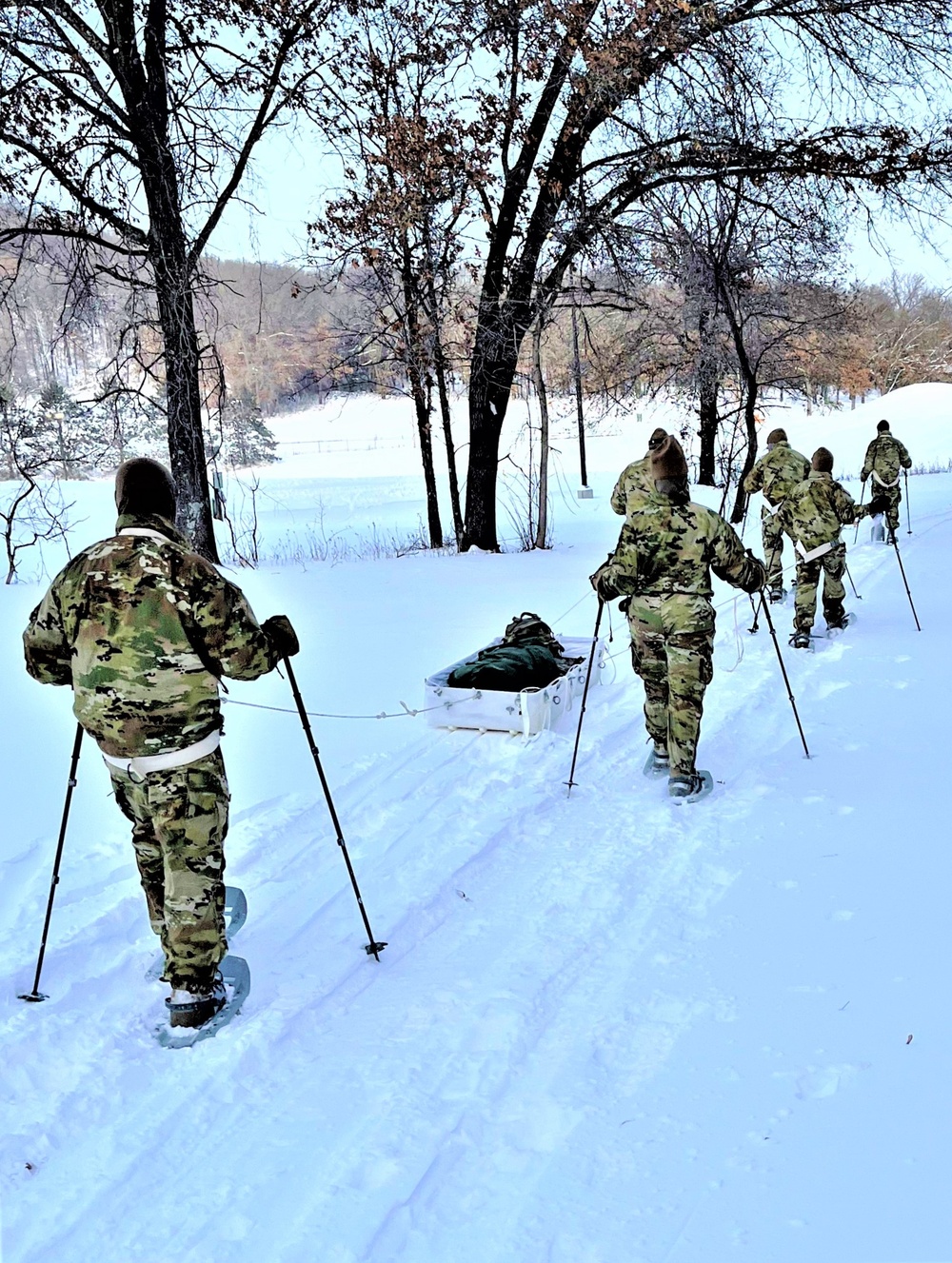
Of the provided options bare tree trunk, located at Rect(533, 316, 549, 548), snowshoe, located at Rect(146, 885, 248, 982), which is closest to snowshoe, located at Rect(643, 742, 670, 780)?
snowshoe, located at Rect(146, 885, 248, 982)

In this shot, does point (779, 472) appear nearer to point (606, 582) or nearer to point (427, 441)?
point (606, 582)

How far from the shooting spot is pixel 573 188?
1391cm

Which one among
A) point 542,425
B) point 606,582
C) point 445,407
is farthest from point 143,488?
point 445,407

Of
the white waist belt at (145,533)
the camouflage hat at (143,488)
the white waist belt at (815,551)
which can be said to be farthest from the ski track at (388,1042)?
the white waist belt at (815,551)

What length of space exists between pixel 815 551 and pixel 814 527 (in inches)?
9.0

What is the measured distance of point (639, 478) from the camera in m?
5.68

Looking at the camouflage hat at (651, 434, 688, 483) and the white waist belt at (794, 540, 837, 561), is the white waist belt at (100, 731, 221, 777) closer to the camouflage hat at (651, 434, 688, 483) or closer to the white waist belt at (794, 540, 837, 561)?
the camouflage hat at (651, 434, 688, 483)

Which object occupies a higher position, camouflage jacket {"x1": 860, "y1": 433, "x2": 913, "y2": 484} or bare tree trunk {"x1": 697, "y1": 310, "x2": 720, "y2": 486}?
bare tree trunk {"x1": 697, "y1": 310, "x2": 720, "y2": 486}

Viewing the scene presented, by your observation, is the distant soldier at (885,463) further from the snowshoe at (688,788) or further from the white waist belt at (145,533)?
the white waist belt at (145,533)

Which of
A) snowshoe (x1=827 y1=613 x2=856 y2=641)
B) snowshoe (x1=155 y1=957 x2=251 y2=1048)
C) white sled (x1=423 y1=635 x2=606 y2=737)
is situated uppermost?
white sled (x1=423 y1=635 x2=606 y2=737)

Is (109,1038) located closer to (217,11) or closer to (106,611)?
(106,611)

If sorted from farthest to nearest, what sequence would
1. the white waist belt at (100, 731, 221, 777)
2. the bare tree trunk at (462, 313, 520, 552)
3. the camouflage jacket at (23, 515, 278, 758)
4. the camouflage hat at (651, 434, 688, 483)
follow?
the bare tree trunk at (462, 313, 520, 552)
the camouflage hat at (651, 434, 688, 483)
the white waist belt at (100, 731, 221, 777)
the camouflage jacket at (23, 515, 278, 758)

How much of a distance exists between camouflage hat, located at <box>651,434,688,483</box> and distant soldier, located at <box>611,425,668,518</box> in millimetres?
63

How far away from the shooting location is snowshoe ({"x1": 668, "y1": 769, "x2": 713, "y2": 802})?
538 cm
